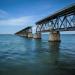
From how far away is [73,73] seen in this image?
22062 millimetres

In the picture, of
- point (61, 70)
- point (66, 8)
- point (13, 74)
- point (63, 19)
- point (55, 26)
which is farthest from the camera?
point (55, 26)

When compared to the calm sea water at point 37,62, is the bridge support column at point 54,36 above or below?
above

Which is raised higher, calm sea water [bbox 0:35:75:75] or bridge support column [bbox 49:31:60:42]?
bridge support column [bbox 49:31:60:42]

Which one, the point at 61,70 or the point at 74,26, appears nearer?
the point at 61,70

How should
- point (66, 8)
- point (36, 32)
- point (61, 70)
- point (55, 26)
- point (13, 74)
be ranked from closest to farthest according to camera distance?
point (13, 74)
point (61, 70)
point (66, 8)
point (55, 26)
point (36, 32)

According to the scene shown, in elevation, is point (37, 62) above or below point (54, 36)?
below

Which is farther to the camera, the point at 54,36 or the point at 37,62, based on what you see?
the point at 54,36

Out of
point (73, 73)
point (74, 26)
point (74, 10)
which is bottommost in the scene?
point (73, 73)

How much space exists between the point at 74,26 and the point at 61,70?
133 feet

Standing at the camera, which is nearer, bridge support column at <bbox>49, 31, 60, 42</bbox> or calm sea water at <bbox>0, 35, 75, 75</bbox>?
calm sea water at <bbox>0, 35, 75, 75</bbox>

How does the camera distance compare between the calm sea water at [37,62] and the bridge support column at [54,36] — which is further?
the bridge support column at [54,36]

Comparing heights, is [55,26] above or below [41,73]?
above

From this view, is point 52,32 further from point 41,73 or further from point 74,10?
point 41,73

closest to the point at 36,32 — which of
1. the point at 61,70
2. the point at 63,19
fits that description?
the point at 63,19
